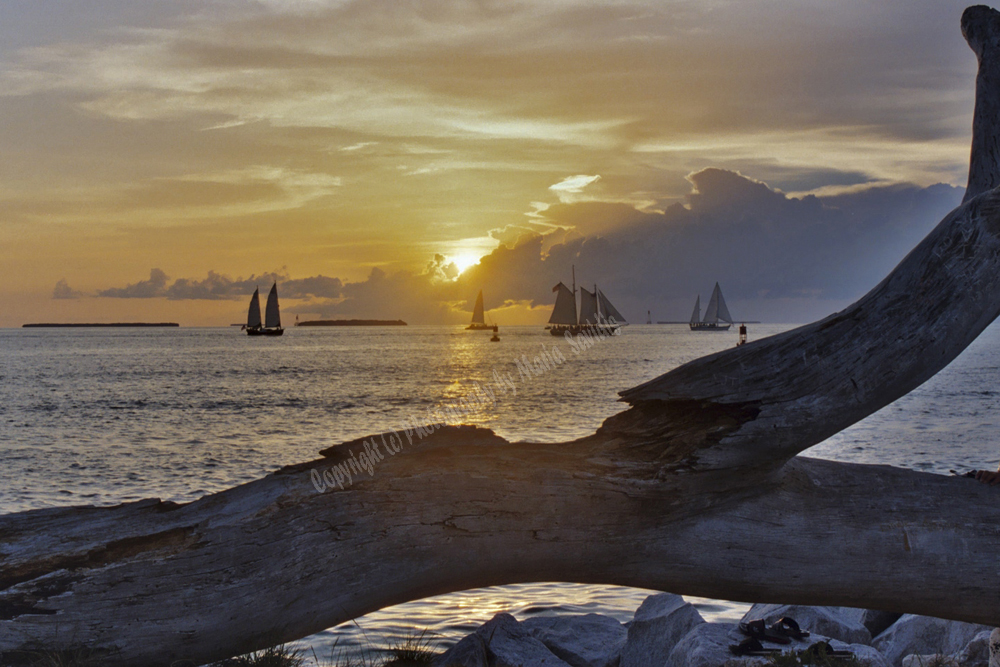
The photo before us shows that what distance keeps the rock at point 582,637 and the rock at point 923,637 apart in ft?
7.95

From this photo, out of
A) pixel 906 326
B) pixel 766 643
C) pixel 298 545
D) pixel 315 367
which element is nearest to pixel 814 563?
pixel 766 643

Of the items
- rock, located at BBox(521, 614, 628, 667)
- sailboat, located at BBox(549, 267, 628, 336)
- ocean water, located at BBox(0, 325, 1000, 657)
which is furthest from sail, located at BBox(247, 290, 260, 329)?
rock, located at BBox(521, 614, 628, 667)

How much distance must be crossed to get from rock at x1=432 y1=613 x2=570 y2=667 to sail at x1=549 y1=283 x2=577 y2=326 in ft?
424

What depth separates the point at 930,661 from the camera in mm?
5957

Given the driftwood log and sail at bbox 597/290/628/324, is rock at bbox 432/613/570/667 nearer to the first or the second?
the driftwood log

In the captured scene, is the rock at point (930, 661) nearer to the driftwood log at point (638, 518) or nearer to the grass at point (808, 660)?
the grass at point (808, 660)

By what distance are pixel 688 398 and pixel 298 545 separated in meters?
2.49

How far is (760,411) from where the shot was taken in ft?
13.8

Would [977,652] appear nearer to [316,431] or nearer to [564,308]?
[316,431]

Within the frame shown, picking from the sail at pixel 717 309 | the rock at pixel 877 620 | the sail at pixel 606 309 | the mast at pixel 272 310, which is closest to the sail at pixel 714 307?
the sail at pixel 717 309

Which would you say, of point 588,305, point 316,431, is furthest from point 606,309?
point 316,431

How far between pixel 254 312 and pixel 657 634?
160 meters

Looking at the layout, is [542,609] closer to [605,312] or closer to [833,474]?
[833,474]

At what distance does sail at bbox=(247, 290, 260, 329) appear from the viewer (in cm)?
14800
